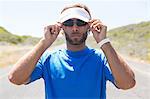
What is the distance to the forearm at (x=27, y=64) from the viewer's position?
459 cm

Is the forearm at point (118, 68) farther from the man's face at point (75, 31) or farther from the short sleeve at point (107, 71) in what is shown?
the man's face at point (75, 31)

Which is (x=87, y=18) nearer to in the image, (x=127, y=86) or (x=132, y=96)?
(x=127, y=86)

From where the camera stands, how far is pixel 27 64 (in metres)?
4.60

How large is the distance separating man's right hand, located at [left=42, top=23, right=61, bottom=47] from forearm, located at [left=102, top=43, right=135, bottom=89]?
1.44ft

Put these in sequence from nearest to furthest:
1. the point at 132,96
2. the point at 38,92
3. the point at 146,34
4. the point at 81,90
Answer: the point at 81,90, the point at 132,96, the point at 38,92, the point at 146,34

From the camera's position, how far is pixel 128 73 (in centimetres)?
459

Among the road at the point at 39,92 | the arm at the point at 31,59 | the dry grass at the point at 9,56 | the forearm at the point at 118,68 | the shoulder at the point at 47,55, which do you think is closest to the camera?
the forearm at the point at 118,68

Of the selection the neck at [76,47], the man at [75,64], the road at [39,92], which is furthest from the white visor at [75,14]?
the road at [39,92]

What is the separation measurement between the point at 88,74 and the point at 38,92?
10.9 m

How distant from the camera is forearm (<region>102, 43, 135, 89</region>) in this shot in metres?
4.50

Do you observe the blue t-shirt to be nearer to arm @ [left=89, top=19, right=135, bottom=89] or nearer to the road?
arm @ [left=89, top=19, right=135, bottom=89]

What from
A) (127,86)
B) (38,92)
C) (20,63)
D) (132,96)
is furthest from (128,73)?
(38,92)

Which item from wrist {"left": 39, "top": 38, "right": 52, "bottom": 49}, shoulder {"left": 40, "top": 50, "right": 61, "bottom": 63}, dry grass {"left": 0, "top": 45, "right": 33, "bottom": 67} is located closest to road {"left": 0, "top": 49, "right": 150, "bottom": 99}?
shoulder {"left": 40, "top": 50, "right": 61, "bottom": 63}

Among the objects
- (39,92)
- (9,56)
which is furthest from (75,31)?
(9,56)
